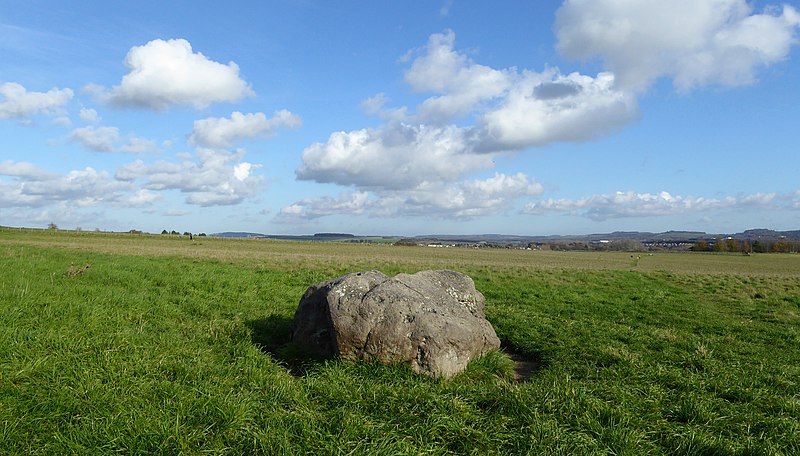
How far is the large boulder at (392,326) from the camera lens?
7754 mm

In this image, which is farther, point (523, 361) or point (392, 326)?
point (523, 361)

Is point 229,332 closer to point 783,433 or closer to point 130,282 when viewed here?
point 130,282

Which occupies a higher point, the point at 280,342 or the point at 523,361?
the point at 280,342

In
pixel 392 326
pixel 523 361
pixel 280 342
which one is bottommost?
pixel 523 361

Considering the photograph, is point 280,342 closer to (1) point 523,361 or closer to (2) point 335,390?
(2) point 335,390

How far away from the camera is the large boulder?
305 inches

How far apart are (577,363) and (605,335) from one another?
273cm

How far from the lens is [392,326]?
7.90 m

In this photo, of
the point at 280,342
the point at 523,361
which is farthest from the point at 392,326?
the point at 523,361

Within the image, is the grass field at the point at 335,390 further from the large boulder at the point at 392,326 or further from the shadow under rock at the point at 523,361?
the large boulder at the point at 392,326

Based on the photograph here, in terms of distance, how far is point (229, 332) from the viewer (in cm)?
962

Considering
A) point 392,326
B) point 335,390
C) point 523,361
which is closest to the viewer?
point 335,390

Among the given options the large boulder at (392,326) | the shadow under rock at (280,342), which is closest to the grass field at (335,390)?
the shadow under rock at (280,342)

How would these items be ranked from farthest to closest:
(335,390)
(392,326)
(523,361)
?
(523,361)
(392,326)
(335,390)
